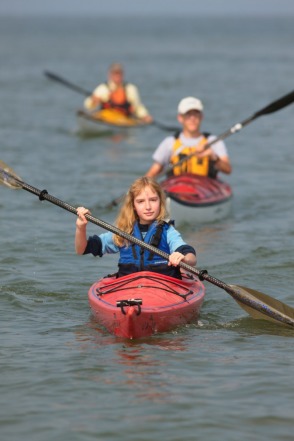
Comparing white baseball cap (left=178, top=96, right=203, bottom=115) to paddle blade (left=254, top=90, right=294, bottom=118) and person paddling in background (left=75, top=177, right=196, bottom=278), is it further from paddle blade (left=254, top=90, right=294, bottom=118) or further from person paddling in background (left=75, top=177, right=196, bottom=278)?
person paddling in background (left=75, top=177, right=196, bottom=278)

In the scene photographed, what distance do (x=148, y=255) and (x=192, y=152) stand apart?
434cm

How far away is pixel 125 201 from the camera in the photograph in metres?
8.02

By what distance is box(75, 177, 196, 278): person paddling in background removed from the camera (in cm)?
788

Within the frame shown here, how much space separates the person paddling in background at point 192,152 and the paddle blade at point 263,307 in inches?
163

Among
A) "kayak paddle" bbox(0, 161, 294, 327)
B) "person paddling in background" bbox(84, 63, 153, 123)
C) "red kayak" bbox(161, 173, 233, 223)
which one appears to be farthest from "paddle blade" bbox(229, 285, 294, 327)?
"person paddling in background" bbox(84, 63, 153, 123)

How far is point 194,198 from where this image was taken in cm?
1211

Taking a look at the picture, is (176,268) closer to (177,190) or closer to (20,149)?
(177,190)

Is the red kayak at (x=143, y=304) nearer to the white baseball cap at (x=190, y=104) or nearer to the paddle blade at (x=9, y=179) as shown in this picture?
the paddle blade at (x=9, y=179)

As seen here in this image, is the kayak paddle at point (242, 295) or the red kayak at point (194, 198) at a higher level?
the red kayak at point (194, 198)

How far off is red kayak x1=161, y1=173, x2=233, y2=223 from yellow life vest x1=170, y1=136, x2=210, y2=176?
0.50 ft

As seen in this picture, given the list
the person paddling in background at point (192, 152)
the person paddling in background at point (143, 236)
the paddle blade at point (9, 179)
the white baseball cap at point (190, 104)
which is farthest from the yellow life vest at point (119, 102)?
the person paddling in background at point (143, 236)

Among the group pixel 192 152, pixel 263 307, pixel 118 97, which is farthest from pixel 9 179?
pixel 118 97

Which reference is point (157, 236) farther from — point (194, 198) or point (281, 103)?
point (281, 103)

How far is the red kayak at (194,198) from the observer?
11945mm
